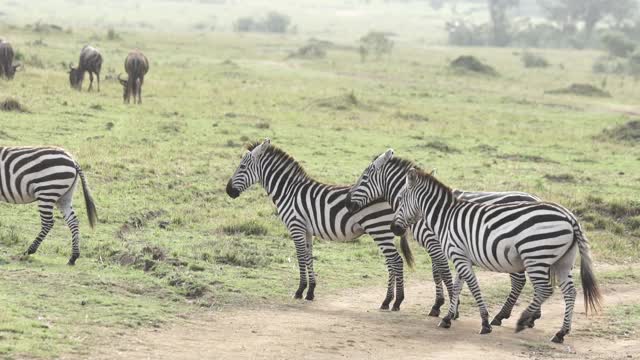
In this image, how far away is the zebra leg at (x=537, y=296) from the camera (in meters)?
10.5

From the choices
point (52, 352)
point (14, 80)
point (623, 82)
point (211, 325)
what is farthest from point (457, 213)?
point (623, 82)

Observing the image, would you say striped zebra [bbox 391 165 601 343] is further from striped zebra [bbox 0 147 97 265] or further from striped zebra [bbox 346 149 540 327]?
striped zebra [bbox 0 147 97 265]

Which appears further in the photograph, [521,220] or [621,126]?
[621,126]

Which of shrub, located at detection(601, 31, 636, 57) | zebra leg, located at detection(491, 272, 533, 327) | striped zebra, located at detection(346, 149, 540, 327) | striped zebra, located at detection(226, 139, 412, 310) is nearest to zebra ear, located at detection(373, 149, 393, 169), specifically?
striped zebra, located at detection(346, 149, 540, 327)

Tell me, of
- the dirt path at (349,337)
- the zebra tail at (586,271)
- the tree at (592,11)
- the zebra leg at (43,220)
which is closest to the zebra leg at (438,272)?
the dirt path at (349,337)

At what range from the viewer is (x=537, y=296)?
1079 cm

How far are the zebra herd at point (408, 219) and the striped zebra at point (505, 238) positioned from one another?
0.01 meters

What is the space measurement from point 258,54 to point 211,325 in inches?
1876

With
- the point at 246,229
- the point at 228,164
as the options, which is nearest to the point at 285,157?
the point at 246,229

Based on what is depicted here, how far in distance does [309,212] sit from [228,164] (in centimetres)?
872

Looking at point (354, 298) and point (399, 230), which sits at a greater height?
point (399, 230)

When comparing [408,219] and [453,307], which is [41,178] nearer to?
[408,219]

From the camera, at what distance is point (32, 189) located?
12781 mm

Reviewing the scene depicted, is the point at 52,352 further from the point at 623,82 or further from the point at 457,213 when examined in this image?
the point at 623,82
